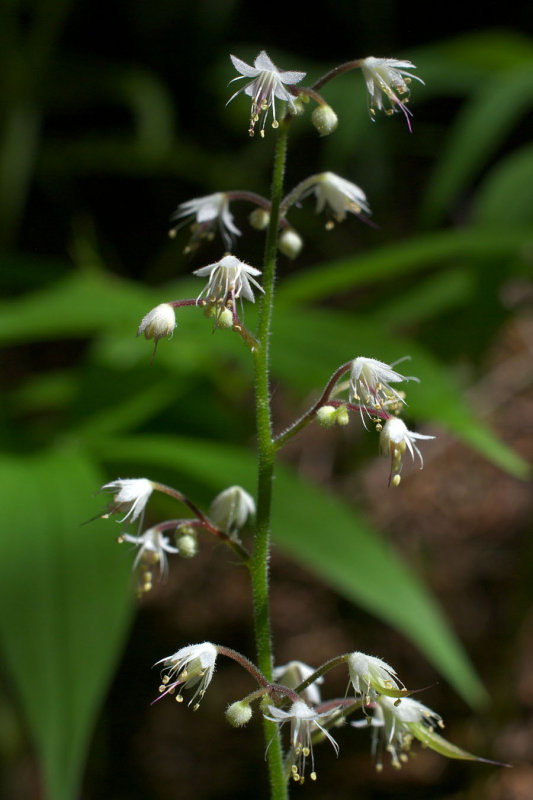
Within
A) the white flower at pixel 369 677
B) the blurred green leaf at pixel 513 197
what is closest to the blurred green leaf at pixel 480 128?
the blurred green leaf at pixel 513 197

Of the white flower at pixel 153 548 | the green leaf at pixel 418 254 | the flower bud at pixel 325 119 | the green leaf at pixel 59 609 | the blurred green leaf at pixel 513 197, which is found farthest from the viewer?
the blurred green leaf at pixel 513 197

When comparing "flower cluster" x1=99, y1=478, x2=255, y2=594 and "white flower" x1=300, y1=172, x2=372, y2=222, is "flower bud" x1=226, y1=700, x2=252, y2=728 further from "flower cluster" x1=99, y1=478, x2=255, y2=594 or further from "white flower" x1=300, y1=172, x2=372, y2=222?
"white flower" x1=300, y1=172, x2=372, y2=222

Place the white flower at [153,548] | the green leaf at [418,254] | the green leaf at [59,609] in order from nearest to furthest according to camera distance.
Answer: the white flower at [153,548], the green leaf at [59,609], the green leaf at [418,254]

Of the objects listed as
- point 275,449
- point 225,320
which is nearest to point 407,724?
point 275,449

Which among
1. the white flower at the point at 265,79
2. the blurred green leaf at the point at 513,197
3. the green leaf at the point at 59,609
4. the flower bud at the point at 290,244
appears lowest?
the green leaf at the point at 59,609

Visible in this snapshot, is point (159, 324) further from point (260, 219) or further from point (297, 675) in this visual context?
point (297, 675)

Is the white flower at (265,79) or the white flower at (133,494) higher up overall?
the white flower at (265,79)

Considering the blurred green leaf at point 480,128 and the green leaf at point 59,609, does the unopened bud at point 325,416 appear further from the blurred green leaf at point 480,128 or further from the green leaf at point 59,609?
the blurred green leaf at point 480,128

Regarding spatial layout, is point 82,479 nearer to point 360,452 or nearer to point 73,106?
point 360,452
